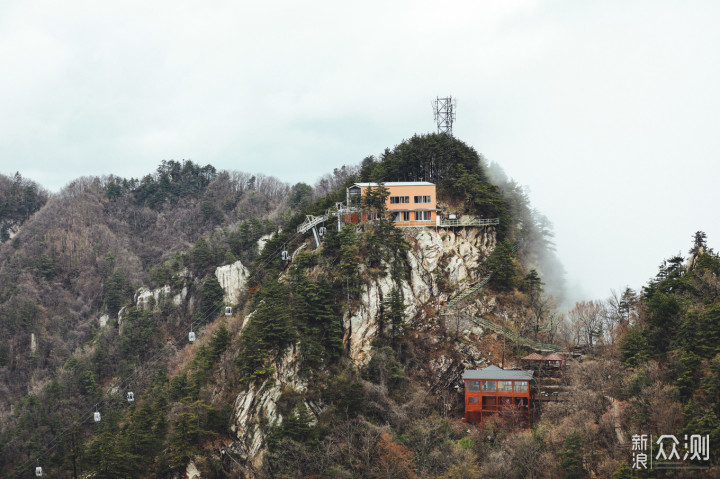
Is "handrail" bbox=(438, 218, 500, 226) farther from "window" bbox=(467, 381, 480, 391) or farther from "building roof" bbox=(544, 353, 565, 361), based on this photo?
"window" bbox=(467, 381, 480, 391)

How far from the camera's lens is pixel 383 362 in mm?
51312

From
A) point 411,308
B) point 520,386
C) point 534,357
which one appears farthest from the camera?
point 411,308

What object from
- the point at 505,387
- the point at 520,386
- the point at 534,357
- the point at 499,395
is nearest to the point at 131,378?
the point at 499,395

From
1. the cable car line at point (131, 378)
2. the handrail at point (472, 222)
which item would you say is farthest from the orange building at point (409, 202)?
the cable car line at point (131, 378)

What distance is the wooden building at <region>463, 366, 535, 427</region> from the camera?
163ft

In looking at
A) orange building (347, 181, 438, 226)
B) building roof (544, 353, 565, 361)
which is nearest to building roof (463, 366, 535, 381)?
building roof (544, 353, 565, 361)

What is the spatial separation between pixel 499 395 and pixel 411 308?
10806mm

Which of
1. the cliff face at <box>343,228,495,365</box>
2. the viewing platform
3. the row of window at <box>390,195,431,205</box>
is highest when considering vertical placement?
the row of window at <box>390,195,431,205</box>

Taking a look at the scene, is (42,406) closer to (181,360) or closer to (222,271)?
(181,360)

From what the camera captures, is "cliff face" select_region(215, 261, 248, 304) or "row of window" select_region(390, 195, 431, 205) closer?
"row of window" select_region(390, 195, 431, 205)

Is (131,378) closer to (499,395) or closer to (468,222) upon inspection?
(468,222)

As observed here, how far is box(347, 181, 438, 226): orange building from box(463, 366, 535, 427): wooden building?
16.8 m

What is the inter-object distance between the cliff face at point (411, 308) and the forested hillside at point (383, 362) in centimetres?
13

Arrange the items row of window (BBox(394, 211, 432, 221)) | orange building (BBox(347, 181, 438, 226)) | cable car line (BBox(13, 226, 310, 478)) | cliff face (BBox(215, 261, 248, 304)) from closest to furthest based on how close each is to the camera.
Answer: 1. orange building (BBox(347, 181, 438, 226))
2. row of window (BBox(394, 211, 432, 221))
3. cable car line (BBox(13, 226, 310, 478))
4. cliff face (BBox(215, 261, 248, 304))
